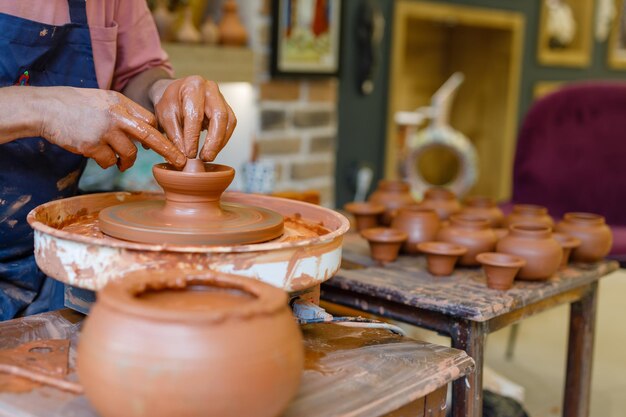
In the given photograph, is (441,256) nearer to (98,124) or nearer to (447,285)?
(447,285)

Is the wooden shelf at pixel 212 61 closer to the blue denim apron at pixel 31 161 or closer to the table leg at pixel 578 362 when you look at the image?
the blue denim apron at pixel 31 161

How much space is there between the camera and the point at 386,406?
1086mm

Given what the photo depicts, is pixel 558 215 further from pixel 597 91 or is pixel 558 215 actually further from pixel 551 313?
pixel 551 313

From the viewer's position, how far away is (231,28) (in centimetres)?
332

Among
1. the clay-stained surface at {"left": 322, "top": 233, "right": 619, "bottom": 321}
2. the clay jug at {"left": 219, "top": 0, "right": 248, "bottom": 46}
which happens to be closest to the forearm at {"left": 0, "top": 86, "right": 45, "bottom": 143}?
the clay-stained surface at {"left": 322, "top": 233, "right": 619, "bottom": 321}

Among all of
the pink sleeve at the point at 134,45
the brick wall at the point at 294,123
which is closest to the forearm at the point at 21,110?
the pink sleeve at the point at 134,45

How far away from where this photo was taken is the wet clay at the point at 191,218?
1275 millimetres

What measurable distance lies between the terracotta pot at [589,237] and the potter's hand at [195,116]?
1121 millimetres

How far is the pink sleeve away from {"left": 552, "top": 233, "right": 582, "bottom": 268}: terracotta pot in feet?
3.71

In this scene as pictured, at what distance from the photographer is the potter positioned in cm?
136

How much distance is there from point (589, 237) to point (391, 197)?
576mm

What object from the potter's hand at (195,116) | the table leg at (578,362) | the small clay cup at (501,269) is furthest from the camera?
the table leg at (578,362)

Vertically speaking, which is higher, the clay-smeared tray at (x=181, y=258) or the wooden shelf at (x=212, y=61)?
the wooden shelf at (x=212, y=61)

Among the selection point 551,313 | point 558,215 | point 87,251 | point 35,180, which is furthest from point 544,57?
point 87,251
